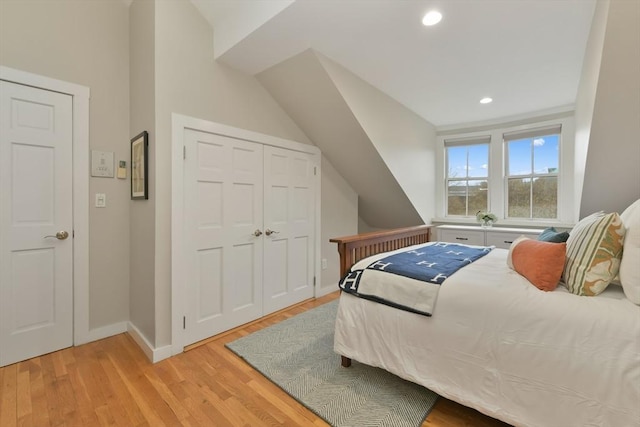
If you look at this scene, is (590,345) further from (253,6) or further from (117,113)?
(117,113)

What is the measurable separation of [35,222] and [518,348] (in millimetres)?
3102

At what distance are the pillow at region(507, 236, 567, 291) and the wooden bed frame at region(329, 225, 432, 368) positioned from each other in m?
1.00

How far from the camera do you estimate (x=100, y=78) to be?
7.61 feet

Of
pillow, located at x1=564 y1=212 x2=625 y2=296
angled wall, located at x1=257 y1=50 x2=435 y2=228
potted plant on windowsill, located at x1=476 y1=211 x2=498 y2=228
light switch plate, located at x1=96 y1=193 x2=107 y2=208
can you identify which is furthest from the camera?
potted plant on windowsill, located at x1=476 y1=211 x2=498 y2=228

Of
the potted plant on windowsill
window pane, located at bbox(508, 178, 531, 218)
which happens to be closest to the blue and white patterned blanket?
the potted plant on windowsill

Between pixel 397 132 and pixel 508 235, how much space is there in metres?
1.86

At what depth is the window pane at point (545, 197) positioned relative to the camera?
3.56 metres

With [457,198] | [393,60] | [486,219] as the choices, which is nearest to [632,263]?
[393,60]

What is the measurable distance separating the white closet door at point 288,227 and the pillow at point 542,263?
202 centimetres

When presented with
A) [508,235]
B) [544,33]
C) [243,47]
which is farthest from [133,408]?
[508,235]

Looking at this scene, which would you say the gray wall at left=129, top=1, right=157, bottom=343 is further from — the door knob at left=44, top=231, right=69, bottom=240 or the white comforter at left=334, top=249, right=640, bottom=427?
the white comforter at left=334, top=249, right=640, bottom=427

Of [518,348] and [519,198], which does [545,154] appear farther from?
[518,348]

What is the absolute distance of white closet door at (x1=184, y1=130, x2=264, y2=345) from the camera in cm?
223

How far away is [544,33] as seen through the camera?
2010 mm
